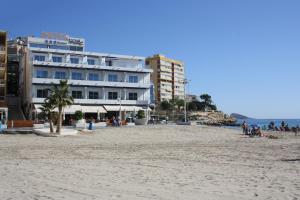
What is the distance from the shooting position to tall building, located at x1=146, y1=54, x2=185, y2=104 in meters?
134

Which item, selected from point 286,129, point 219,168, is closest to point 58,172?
point 219,168

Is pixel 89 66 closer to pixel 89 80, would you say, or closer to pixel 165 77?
pixel 89 80

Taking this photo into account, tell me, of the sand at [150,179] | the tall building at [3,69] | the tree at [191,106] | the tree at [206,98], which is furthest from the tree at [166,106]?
the sand at [150,179]

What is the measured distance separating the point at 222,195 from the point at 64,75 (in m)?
58.5

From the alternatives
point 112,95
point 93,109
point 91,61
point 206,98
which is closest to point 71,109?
point 93,109

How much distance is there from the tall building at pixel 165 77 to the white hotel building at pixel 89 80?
5647 cm

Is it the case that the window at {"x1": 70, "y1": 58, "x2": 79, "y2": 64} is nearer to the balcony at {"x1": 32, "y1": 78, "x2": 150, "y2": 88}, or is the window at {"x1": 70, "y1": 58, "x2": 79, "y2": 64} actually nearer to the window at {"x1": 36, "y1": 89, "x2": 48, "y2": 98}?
the balcony at {"x1": 32, "y1": 78, "x2": 150, "y2": 88}

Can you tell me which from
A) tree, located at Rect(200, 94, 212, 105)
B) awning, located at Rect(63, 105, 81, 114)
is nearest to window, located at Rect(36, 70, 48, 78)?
awning, located at Rect(63, 105, 81, 114)

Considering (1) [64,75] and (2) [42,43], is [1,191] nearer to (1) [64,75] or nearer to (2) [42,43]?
(1) [64,75]

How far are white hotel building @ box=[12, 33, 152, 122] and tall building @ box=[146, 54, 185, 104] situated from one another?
56473 mm

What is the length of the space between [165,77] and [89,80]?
73139mm

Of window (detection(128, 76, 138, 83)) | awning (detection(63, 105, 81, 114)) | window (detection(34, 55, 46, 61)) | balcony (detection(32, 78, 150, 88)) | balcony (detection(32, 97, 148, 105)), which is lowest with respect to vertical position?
awning (detection(63, 105, 81, 114))

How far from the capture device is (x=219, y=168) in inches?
616

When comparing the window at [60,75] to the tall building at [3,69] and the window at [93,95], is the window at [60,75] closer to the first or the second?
the window at [93,95]
